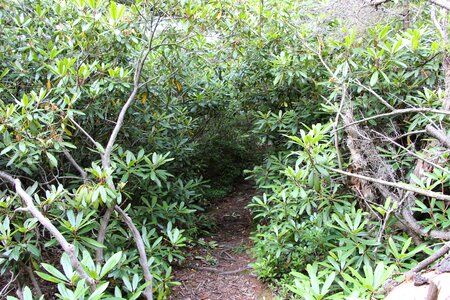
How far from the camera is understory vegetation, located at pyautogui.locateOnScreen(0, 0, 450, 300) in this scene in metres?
2.39

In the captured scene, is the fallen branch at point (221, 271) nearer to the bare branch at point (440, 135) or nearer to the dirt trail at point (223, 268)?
the dirt trail at point (223, 268)

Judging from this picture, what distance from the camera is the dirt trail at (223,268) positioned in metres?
3.14

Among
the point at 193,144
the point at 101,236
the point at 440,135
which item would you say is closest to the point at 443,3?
the point at 440,135

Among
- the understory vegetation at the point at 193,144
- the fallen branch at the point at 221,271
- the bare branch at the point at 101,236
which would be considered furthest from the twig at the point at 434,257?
the bare branch at the point at 101,236

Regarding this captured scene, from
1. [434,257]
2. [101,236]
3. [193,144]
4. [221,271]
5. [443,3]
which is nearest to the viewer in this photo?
[434,257]

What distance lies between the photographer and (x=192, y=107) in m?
4.51

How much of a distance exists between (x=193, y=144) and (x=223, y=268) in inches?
61.7

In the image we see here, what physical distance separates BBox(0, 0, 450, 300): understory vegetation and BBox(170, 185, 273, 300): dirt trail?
0.61ft

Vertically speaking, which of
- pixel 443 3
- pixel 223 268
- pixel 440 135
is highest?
pixel 443 3

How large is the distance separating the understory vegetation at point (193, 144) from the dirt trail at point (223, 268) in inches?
7.3

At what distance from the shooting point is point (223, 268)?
3.63m

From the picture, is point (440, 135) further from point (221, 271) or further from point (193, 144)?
point (193, 144)

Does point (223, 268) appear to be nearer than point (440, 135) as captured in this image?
No

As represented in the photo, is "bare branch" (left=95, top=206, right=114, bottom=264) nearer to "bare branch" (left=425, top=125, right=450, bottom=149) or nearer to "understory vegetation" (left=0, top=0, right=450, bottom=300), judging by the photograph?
"understory vegetation" (left=0, top=0, right=450, bottom=300)
